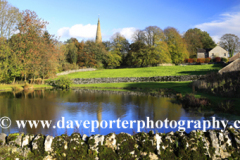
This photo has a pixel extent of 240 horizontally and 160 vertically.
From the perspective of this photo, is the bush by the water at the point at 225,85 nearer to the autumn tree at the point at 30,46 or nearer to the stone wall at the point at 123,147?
the stone wall at the point at 123,147

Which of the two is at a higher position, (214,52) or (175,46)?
(175,46)

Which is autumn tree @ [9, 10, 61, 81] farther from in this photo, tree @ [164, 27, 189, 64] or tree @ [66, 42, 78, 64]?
tree @ [164, 27, 189, 64]

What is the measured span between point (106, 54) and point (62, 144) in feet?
223

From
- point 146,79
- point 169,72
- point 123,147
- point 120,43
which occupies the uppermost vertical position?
point 120,43

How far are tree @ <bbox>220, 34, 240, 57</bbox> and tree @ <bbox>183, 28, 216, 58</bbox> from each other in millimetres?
5242

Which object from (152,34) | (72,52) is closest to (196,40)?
(152,34)

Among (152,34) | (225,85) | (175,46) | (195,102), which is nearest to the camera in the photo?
(195,102)

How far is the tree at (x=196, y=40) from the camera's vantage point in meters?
83.1

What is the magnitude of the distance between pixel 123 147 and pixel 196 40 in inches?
3435

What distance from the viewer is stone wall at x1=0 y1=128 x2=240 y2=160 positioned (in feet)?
14.0

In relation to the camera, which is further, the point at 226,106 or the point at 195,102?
the point at 195,102

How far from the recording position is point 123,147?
14.4 ft

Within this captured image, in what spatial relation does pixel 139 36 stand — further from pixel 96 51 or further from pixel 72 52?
pixel 72 52

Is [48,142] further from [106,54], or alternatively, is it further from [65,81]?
[106,54]
